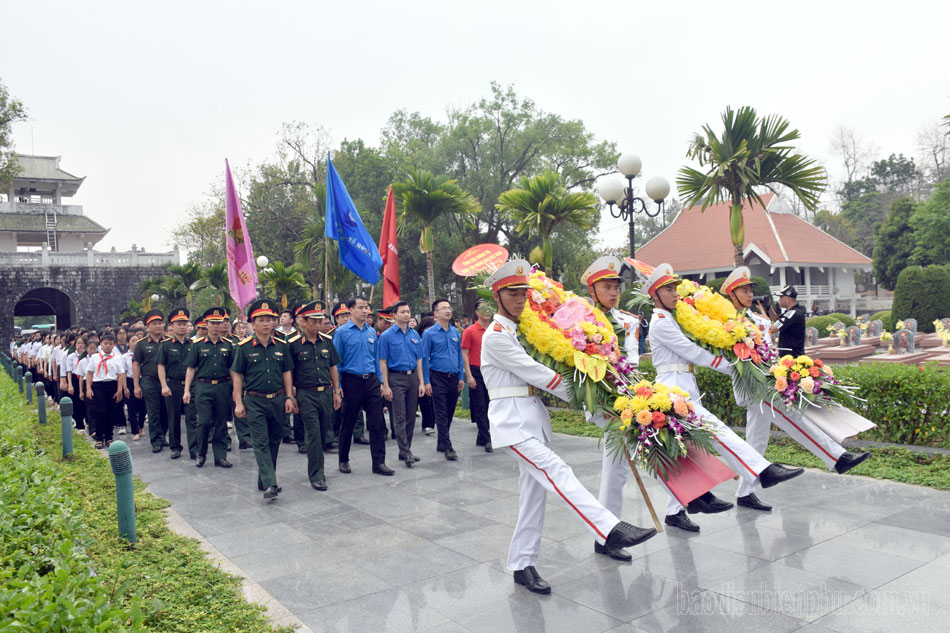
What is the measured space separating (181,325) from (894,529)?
8.36m

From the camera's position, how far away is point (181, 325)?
9.45 m

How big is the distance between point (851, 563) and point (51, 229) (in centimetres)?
5290

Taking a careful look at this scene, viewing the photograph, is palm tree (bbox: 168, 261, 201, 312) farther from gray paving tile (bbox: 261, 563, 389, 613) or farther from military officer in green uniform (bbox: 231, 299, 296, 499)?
gray paving tile (bbox: 261, 563, 389, 613)

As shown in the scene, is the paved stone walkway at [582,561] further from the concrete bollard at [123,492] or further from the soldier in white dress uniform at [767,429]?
the concrete bollard at [123,492]

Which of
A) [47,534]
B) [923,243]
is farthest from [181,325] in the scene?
[923,243]

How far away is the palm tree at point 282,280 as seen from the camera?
20969 millimetres

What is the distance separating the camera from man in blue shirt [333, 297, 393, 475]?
302 inches

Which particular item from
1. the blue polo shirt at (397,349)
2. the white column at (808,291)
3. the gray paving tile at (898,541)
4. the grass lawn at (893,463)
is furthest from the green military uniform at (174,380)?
the white column at (808,291)

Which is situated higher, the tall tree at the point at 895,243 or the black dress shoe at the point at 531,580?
the tall tree at the point at 895,243

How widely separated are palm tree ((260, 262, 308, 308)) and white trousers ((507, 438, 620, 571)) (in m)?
17.6

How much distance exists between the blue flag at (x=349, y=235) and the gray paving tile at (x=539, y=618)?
749 centimetres

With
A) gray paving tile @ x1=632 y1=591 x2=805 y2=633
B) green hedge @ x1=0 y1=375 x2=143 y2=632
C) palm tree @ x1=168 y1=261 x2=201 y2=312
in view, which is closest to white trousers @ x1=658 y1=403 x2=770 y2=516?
gray paving tile @ x1=632 y1=591 x2=805 y2=633

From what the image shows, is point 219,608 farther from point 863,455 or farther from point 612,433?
point 863,455

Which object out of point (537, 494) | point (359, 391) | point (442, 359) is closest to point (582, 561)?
point (537, 494)
